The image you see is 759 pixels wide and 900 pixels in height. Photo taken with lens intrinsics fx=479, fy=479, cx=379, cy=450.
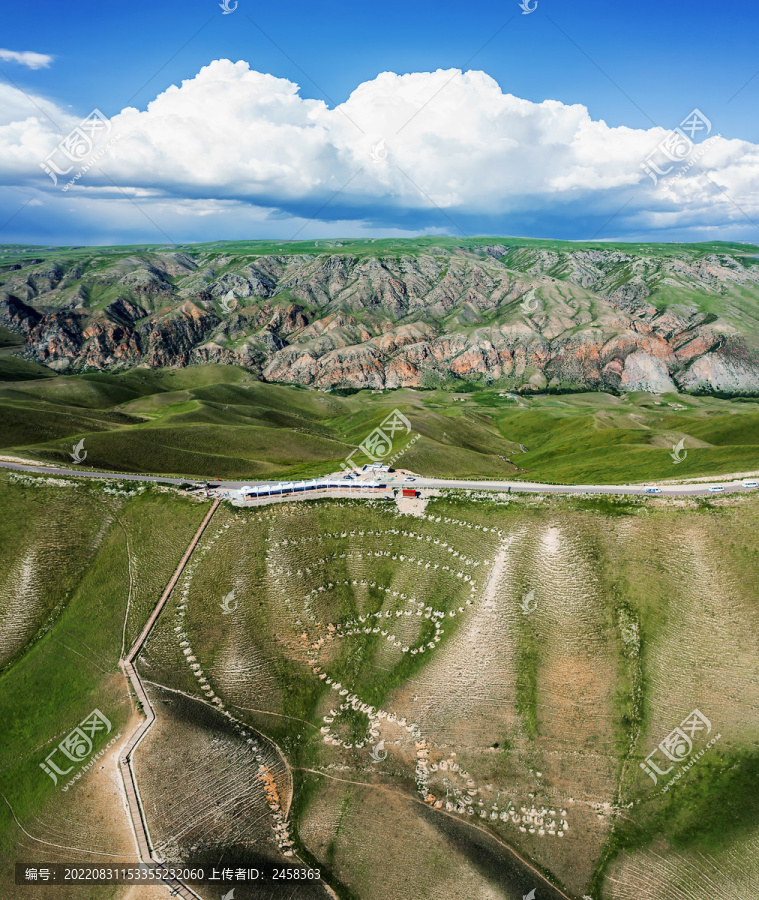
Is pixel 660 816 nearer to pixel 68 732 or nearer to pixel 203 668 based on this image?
pixel 203 668

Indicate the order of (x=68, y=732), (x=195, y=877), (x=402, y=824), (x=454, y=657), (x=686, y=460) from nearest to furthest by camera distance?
(x=195, y=877)
(x=402, y=824)
(x=68, y=732)
(x=454, y=657)
(x=686, y=460)

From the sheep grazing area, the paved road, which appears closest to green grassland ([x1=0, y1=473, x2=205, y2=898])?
the sheep grazing area

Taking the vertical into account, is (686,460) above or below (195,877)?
above

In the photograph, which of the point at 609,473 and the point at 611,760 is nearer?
the point at 611,760

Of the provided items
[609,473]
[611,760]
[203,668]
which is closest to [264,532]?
[203,668]
